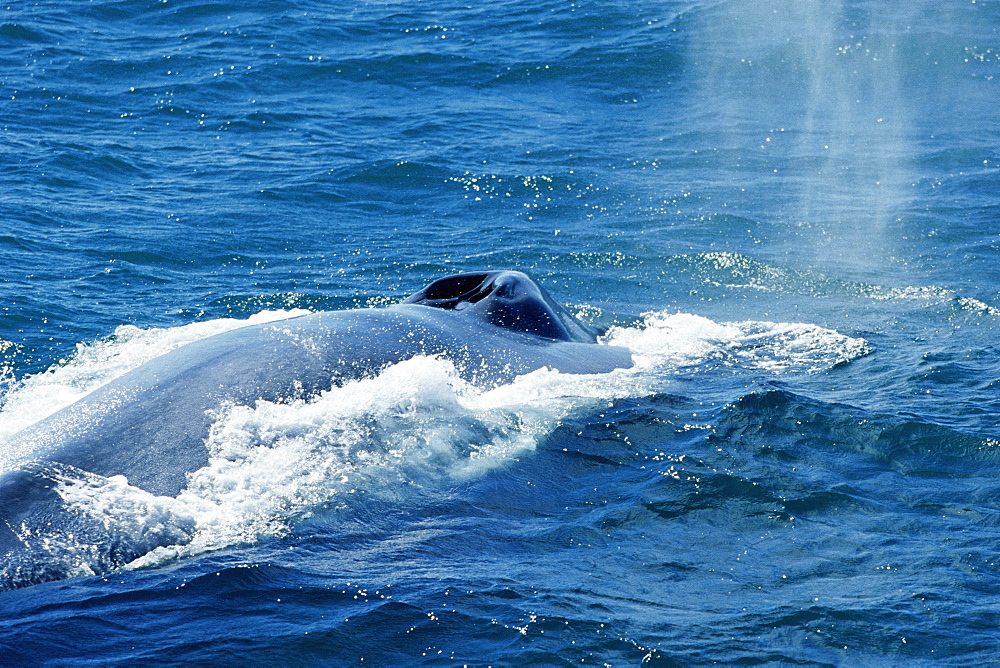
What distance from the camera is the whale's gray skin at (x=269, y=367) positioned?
7617 mm

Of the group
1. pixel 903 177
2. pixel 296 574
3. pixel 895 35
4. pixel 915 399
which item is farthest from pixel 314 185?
pixel 895 35

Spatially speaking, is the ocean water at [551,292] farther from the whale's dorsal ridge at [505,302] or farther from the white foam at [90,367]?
the whale's dorsal ridge at [505,302]

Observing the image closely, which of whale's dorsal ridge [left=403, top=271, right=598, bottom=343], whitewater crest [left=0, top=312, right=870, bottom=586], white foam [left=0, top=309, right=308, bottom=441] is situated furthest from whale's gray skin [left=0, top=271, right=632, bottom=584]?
white foam [left=0, top=309, right=308, bottom=441]

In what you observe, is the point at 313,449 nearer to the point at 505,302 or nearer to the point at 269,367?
the point at 269,367

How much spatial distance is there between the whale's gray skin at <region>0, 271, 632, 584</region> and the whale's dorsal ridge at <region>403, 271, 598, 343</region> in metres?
0.01

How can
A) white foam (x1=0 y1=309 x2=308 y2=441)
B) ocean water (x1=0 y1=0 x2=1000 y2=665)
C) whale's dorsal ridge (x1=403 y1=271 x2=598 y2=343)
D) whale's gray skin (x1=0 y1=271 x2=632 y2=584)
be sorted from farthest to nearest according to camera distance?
whale's dorsal ridge (x1=403 y1=271 x2=598 y2=343) < white foam (x1=0 y1=309 x2=308 y2=441) < whale's gray skin (x1=0 y1=271 x2=632 y2=584) < ocean water (x1=0 y1=0 x2=1000 y2=665)

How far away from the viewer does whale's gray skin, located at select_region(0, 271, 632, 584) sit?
25.0ft

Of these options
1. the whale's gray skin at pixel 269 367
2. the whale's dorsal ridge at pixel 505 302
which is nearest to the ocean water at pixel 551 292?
the whale's gray skin at pixel 269 367

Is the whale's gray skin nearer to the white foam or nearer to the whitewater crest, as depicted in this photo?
the whitewater crest

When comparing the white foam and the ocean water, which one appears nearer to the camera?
the ocean water

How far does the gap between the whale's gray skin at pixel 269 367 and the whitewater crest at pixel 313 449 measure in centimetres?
12

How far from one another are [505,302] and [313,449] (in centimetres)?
329

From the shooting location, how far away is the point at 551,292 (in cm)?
1728

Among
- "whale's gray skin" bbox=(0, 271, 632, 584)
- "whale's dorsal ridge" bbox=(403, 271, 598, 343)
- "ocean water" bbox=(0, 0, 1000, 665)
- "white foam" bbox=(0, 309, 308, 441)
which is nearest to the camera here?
→ "ocean water" bbox=(0, 0, 1000, 665)
